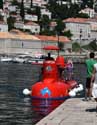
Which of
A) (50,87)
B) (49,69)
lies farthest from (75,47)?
(50,87)

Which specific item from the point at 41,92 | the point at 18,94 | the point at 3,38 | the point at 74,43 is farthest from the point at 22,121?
the point at 74,43

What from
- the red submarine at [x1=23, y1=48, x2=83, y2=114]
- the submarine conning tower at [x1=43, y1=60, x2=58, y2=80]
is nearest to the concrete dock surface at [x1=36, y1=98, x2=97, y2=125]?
the red submarine at [x1=23, y1=48, x2=83, y2=114]

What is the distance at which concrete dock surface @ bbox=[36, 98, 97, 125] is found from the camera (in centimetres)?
1455

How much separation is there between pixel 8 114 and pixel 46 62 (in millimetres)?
5834

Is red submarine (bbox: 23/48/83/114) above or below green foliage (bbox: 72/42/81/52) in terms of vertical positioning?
above

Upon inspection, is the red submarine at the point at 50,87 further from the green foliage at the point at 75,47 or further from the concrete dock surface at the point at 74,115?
the green foliage at the point at 75,47

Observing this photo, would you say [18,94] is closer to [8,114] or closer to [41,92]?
[41,92]

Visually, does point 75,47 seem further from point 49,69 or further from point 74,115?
point 74,115

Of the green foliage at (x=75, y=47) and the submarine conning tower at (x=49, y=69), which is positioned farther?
the green foliage at (x=75, y=47)

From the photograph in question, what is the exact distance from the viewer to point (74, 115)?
52.0 feet

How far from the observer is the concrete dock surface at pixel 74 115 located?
→ 14.6 meters

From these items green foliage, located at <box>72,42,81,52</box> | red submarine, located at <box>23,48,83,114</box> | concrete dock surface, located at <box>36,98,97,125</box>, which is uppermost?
concrete dock surface, located at <box>36,98,97,125</box>

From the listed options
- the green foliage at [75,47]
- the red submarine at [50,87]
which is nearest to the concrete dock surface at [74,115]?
the red submarine at [50,87]

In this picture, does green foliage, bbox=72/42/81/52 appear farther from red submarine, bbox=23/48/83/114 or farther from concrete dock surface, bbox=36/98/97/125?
concrete dock surface, bbox=36/98/97/125
